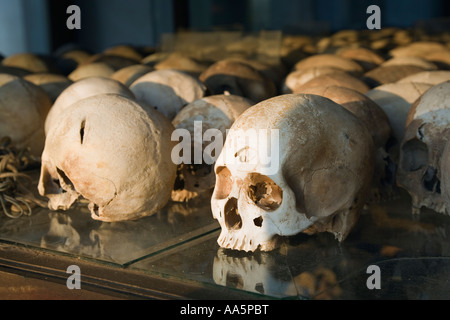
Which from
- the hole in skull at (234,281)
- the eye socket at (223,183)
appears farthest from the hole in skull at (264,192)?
the hole in skull at (234,281)

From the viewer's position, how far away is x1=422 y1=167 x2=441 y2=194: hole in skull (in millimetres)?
2986

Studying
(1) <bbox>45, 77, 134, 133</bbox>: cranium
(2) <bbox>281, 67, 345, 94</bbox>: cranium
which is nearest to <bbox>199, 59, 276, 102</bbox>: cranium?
(2) <bbox>281, 67, 345, 94</bbox>: cranium

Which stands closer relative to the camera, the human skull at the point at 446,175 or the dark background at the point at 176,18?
the human skull at the point at 446,175

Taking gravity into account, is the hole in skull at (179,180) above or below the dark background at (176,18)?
below

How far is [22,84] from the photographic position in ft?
13.2

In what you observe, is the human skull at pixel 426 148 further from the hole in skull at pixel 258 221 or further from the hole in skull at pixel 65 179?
the hole in skull at pixel 65 179

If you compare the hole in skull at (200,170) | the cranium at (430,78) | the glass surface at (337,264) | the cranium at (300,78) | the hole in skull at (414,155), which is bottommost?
the glass surface at (337,264)

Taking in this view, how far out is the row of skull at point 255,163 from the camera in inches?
100

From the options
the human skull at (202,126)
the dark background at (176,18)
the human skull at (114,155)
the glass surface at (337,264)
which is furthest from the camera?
the dark background at (176,18)

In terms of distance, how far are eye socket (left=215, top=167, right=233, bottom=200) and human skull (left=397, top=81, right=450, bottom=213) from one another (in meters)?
0.90

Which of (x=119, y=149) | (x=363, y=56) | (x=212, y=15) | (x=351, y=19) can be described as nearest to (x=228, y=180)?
(x=119, y=149)

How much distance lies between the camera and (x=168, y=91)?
371cm

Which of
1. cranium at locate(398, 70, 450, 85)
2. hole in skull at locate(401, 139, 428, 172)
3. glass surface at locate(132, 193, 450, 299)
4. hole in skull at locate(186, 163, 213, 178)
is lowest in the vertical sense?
glass surface at locate(132, 193, 450, 299)

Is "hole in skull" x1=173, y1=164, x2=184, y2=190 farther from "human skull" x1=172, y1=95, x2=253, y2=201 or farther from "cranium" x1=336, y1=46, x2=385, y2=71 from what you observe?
"cranium" x1=336, y1=46, x2=385, y2=71
